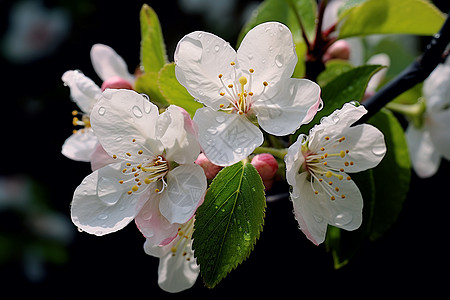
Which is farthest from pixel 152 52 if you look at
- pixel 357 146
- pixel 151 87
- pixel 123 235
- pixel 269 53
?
pixel 123 235

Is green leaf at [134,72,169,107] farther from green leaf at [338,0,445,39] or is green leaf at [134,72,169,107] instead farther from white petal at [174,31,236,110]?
green leaf at [338,0,445,39]

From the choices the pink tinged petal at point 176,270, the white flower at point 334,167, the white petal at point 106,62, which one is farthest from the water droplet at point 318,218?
the white petal at point 106,62

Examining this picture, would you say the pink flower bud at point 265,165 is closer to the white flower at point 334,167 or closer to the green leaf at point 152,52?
the white flower at point 334,167

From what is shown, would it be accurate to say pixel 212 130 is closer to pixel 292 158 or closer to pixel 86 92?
pixel 292 158

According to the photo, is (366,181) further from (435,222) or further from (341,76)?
(435,222)

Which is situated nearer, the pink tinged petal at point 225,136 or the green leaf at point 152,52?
the pink tinged petal at point 225,136

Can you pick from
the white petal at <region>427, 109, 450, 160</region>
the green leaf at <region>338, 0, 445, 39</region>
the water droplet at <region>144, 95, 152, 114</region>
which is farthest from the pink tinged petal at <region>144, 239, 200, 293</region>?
the white petal at <region>427, 109, 450, 160</region>
